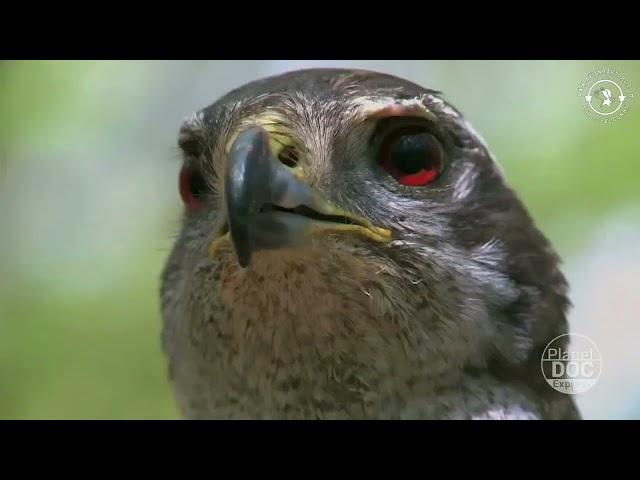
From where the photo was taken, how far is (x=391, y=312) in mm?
1826

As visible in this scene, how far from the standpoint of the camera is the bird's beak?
64.9 inches

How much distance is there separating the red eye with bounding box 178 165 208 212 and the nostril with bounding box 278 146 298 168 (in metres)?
0.35

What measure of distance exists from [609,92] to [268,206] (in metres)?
1.21

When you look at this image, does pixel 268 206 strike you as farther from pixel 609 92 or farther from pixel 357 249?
pixel 609 92

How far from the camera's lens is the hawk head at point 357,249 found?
1757mm

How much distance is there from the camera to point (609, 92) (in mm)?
2320

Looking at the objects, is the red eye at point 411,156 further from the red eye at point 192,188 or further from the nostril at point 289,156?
the red eye at point 192,188

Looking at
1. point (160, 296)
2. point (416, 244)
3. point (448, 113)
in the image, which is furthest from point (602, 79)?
point (160, 296)

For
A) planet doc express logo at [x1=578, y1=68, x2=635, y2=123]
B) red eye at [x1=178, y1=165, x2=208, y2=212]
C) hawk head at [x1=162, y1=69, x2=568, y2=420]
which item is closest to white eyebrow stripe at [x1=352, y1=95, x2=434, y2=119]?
hawk head at [x1=162, y1=69, x2=568, y2=420]

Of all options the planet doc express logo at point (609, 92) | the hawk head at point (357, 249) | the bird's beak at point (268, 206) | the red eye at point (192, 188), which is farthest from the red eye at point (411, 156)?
the planet doc express logo at point (609, 92)

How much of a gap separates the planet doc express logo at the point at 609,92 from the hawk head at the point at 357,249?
0.52m

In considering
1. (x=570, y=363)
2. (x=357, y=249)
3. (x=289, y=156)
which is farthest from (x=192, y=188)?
(x=570, y=363)

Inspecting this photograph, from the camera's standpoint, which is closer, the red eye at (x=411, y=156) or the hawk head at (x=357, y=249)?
the hawk head at (x=357, y=249)

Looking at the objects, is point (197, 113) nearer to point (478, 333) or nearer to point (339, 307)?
point (339, 307)
